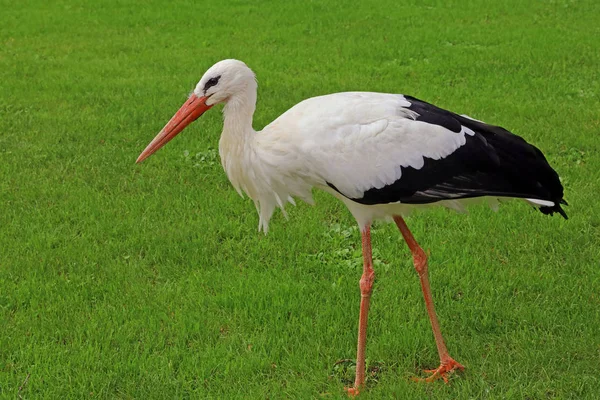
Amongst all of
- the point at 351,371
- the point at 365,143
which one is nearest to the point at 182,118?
the point at 365,143

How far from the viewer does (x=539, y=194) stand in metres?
3.76

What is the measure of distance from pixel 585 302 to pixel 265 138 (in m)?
2.17

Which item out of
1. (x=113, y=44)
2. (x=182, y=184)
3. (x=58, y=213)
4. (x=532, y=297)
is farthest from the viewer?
(x=113, y=44)

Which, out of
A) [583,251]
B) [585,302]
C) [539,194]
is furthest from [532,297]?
[539,194]

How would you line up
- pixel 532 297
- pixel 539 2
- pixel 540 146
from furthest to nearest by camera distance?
1. pixel 539 2
2. pixel 540 146
3. pixel 532 297

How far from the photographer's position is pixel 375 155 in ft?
12.1

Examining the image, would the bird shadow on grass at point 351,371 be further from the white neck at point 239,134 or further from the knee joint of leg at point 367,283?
the white neck at point 239,134

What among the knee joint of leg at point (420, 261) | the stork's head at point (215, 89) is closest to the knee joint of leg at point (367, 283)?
the knee joint of leg at point (420, 261)

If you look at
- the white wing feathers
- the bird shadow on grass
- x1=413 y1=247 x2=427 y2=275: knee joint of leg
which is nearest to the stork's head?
the white wing feathers

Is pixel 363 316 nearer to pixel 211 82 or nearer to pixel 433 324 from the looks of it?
pixel 433 324

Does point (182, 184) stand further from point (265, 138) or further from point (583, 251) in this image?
point (583, 251)

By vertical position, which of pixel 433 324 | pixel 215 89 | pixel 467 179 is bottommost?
pixel 433 324

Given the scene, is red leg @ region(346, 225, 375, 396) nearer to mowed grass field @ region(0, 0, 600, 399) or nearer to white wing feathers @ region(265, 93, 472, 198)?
mowed grass field @ region(0, 0, 600, 399)

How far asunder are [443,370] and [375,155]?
1.21 meters
